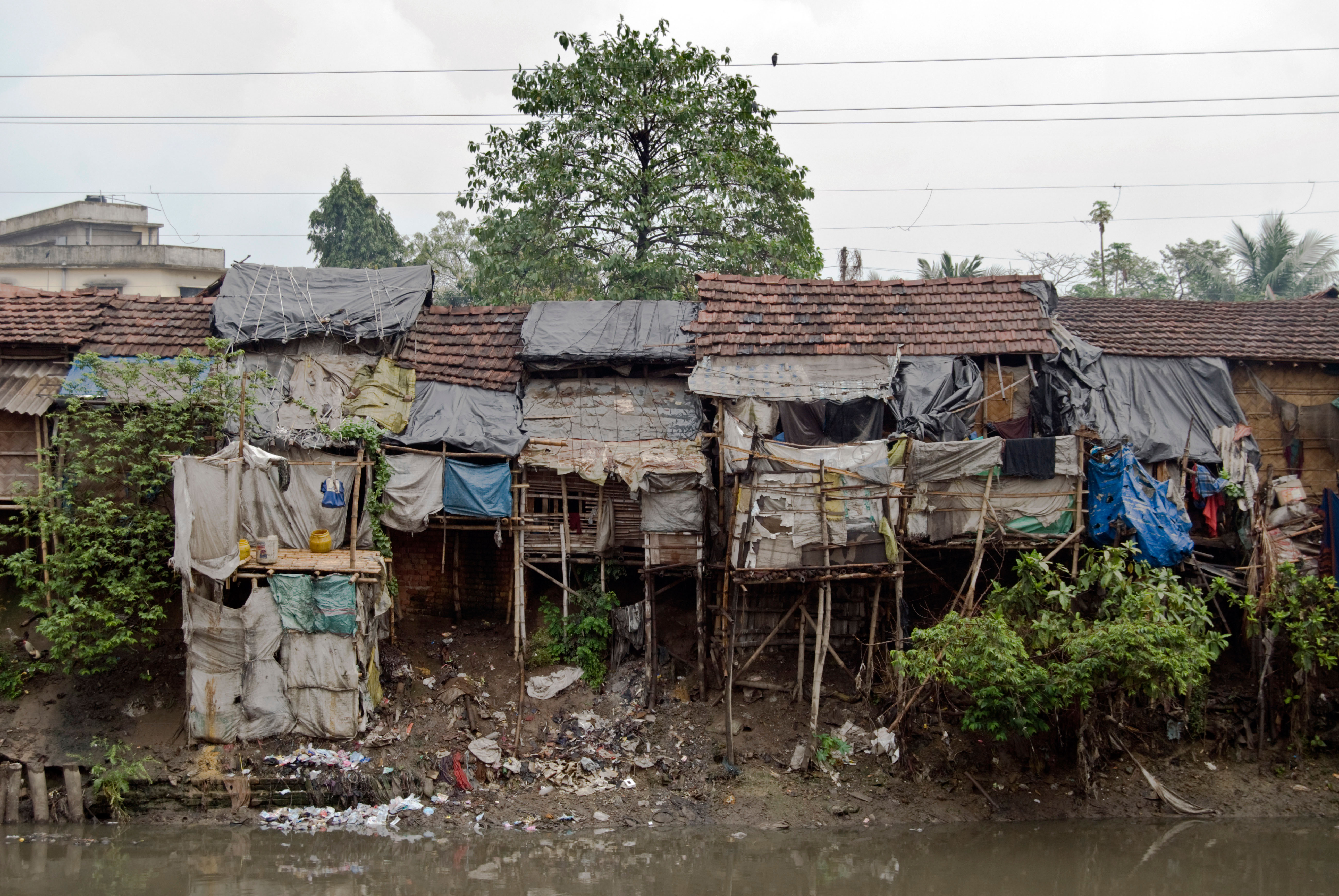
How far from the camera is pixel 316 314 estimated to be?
13.6 metres

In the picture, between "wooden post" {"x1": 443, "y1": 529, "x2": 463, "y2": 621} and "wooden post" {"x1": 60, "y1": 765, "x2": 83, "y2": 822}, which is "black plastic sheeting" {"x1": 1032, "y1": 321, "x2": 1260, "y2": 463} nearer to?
"wooden post" {"x1": 443, "y1": 529, "x2": 463, "y2": 621}

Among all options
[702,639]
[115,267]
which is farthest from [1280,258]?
[115,267]

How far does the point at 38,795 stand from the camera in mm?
10844

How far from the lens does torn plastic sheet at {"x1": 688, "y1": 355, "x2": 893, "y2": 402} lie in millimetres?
12531

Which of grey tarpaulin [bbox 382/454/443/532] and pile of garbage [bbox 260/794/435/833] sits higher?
grey tarpaulin [bbox 382/454/443/532]

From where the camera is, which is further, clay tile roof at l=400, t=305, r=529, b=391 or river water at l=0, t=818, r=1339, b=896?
clay tile roof at l=400, t=305, r=529, b=391

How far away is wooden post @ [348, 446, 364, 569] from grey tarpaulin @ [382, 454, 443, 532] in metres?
0.35

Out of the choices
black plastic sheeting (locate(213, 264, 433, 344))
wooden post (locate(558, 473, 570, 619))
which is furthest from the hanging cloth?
wooden post (locate(558, 473, 570, 619))

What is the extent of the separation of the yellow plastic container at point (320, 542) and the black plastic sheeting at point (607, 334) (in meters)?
3.59

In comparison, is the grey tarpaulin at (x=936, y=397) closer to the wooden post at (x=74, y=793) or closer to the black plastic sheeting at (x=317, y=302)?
the black plastic sheeting at (x=317, y=302)

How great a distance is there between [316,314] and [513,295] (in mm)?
5079

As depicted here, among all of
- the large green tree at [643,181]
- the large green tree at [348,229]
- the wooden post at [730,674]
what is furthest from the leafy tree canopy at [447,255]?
the wooden post at [730,674]

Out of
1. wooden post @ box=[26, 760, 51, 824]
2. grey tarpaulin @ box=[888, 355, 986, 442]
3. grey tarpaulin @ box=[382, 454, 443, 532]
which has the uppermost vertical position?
grey tarpaulin @ box=[888, 355, 986, 442]

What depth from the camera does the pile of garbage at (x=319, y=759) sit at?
443 inches
